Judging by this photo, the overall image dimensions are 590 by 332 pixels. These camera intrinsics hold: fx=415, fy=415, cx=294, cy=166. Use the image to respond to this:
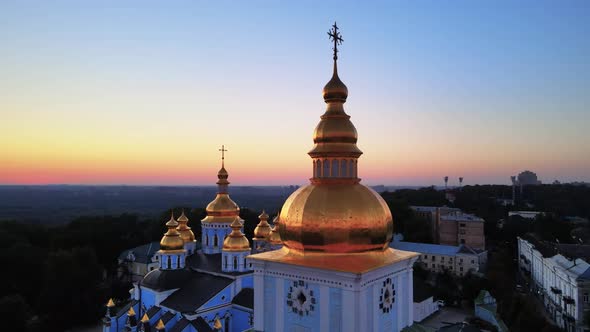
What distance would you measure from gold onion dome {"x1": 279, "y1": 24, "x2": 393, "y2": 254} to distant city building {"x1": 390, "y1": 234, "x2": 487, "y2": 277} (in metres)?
32.3

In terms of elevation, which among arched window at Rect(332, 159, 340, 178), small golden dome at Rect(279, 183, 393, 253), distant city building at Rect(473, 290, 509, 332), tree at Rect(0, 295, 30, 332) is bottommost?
distant city building at Rect(473, 290, 509, 332)

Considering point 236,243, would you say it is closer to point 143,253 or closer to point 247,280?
point 247,280

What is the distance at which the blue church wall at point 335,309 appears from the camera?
758 centimetres

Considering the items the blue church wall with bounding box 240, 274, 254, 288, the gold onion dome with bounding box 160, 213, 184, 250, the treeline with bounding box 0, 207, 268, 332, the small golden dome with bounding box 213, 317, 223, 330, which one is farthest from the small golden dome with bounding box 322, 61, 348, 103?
the treeline with bounding box 0, 207, 268, 332

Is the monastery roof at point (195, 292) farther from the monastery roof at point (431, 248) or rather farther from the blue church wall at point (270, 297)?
the monastery roof at point (431, 248)

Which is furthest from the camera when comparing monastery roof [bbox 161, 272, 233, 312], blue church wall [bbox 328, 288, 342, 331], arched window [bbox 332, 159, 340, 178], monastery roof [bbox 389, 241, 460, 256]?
monastery roof [bbox 389, 241, 460, 256]

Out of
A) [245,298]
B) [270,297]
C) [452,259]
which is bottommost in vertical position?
[452,259]

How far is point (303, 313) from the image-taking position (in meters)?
7.97

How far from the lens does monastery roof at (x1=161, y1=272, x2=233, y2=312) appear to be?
19955 millimetres

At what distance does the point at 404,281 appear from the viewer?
875 cm

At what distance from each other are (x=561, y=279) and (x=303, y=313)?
28529 millimetres

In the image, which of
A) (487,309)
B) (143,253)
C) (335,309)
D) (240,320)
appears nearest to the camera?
(335,309)

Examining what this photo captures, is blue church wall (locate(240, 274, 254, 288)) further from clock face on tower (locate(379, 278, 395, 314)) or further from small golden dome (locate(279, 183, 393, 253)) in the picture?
clock face on tower (locate(379, 278, 395, 314))

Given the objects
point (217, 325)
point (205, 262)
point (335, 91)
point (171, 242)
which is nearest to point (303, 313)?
point (335, 91)
